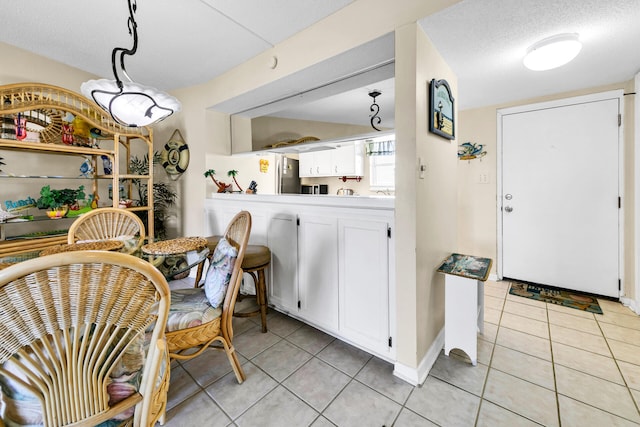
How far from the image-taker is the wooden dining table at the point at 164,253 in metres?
1.41

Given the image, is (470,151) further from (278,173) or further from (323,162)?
(278,173)

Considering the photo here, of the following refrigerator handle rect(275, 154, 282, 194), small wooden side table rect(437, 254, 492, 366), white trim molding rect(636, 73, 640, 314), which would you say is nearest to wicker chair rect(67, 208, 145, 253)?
refrigerator handle rect(275, 154, 282, 194)

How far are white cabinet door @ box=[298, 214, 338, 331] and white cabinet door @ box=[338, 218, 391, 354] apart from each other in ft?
0.21

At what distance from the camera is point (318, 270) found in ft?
6.76

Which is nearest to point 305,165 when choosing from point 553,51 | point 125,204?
point 125,204

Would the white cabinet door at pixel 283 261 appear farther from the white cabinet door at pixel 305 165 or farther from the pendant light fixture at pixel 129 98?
the pendant light fixture at pixel 129 98

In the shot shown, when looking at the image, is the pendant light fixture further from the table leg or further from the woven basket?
the table leg

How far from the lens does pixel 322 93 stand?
8.25 feet

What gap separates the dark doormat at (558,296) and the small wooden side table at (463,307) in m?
1.50

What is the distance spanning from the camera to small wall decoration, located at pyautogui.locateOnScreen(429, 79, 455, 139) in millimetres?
1665

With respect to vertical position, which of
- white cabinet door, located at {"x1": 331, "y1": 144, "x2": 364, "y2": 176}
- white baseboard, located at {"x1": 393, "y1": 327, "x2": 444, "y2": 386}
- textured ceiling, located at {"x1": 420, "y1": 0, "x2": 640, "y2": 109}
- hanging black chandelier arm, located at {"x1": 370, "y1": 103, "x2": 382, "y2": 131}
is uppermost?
textured ceiling, located at {"x1": 420, "y1": 0, "x2": 640, "y2": 109}

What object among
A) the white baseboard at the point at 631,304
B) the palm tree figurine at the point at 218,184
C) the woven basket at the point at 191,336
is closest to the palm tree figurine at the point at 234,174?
the palm tree figurine at the point at 218,184

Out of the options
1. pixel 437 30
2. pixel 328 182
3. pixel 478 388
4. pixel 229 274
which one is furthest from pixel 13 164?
pixel 478 388

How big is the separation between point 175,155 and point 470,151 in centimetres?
362
